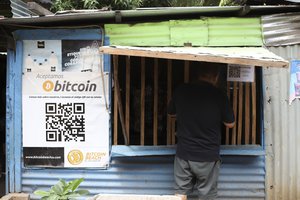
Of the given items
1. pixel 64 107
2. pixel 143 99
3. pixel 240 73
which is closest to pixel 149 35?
pixel 143 99

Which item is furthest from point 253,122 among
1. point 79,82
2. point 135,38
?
point 79,82

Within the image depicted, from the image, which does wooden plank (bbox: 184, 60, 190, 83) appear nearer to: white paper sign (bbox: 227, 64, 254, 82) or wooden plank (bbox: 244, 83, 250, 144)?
white paper sign (bbox: 227, 64, 254, 82)

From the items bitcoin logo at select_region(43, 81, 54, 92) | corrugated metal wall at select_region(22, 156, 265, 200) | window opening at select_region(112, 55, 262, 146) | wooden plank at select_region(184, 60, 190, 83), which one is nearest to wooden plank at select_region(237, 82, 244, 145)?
window opening at select_region(112, 55, 262, 146)

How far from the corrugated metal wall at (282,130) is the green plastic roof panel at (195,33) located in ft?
1.19

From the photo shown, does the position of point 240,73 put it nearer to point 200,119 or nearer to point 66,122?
point 200,119

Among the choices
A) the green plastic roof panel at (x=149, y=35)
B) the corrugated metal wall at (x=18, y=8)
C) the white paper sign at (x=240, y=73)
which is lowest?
the white paper sign at (x=240, y=73)

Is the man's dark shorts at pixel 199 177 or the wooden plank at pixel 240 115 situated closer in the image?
the man's dark shorts at pixel 199 177

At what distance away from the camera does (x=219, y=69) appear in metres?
4.62

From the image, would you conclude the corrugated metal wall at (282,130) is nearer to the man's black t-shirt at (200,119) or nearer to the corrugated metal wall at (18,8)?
the man's black t-shirt at (200,119)

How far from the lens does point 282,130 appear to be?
4777 millimetres

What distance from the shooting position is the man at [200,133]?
162 inches

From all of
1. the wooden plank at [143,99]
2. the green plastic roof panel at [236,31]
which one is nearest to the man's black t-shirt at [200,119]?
the wooden plank at [143,99]

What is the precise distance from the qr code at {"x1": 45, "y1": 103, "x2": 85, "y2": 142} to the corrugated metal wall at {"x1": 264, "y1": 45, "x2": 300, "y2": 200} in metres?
2.27

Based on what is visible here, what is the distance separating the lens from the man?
411cm
